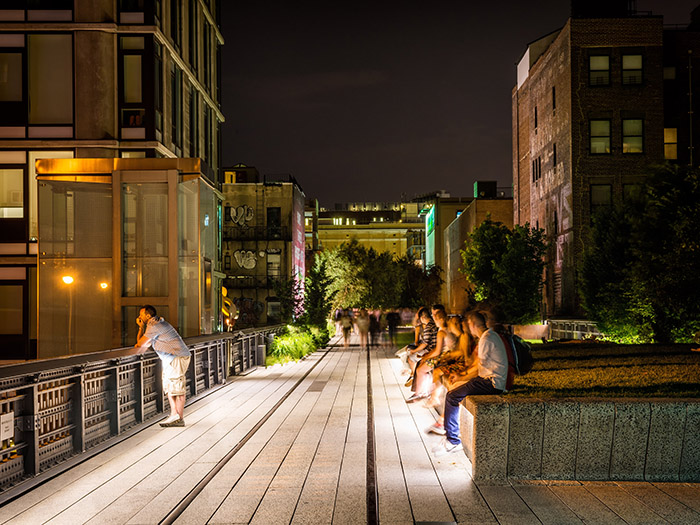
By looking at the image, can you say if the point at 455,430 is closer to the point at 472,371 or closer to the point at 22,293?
the point at 472,371

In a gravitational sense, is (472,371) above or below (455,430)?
above

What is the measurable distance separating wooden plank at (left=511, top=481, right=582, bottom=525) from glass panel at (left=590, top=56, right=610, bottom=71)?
38.4m

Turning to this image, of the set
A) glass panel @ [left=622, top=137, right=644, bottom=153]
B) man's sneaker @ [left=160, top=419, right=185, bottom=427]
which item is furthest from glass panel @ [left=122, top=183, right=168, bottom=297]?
glass panel @ [left=622, top=137, right=644, bottom=153]

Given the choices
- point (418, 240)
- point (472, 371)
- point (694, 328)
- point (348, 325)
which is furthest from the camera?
point (418, 240)

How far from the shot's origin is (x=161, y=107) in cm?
2641

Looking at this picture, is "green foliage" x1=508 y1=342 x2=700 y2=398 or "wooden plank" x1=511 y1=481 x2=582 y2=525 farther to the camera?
"green foliage" x1=508 y1=342 x2=700 y2=398

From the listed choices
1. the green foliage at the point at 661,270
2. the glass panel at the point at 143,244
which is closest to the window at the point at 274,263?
the green foliage at the point at 661,270

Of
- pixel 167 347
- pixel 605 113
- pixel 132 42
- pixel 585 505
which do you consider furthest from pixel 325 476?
pixel 605 113

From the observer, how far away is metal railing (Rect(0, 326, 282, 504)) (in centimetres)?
706

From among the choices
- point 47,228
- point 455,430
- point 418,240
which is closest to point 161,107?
point 47,228

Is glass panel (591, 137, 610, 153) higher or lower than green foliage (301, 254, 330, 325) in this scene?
higher

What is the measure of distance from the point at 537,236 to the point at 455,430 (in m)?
36.8

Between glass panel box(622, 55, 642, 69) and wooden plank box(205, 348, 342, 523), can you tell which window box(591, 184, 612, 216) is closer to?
glass panel box(622, 55, 642, 69)

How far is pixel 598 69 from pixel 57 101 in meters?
29.7
